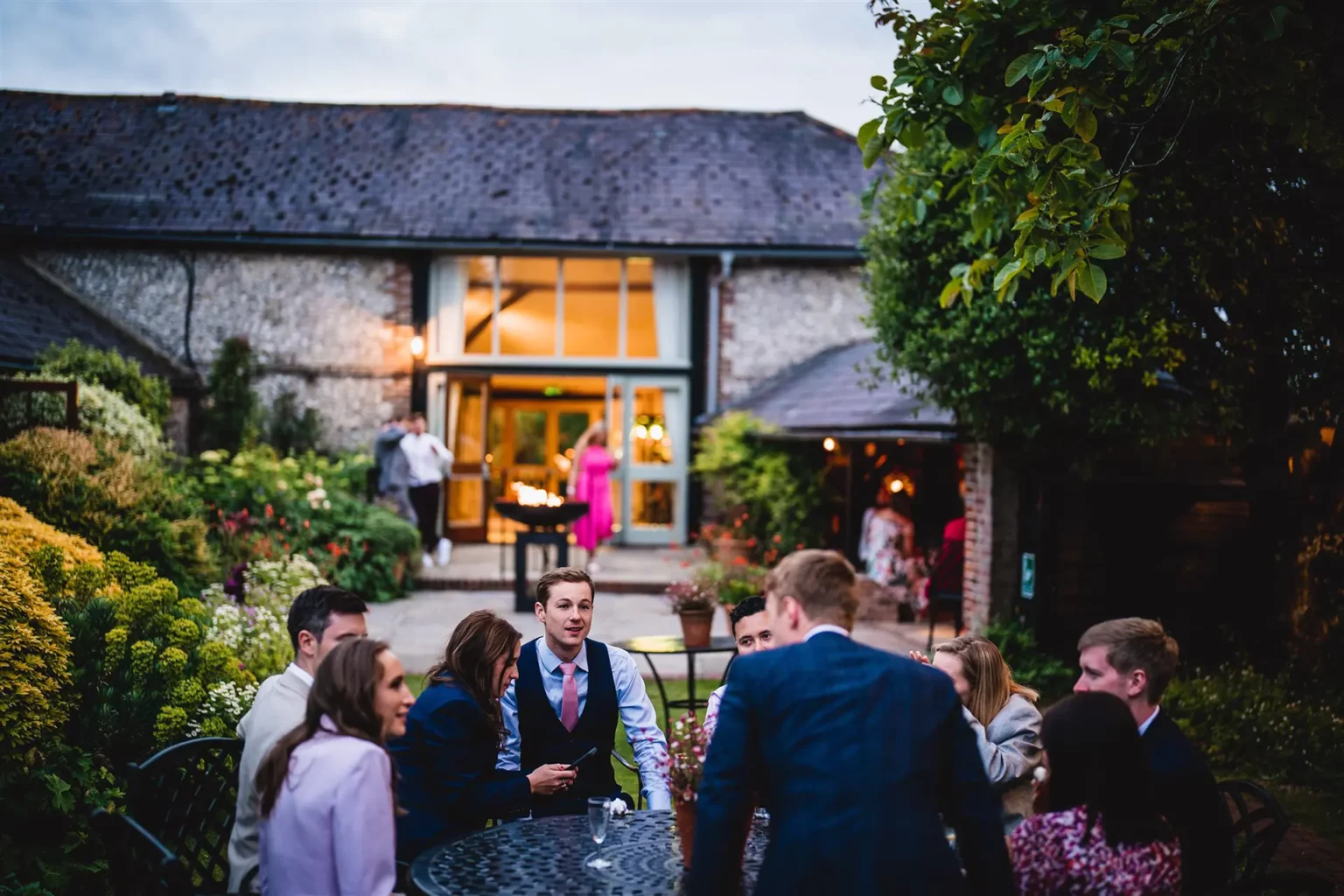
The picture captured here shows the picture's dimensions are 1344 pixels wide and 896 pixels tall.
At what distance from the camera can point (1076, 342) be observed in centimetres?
797

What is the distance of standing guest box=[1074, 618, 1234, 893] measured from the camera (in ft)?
9.92

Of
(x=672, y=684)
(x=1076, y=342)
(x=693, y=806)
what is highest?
(x=1076, y=342)

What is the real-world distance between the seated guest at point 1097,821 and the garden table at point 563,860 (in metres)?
0.75

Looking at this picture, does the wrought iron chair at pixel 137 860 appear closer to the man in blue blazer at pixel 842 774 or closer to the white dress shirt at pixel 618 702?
the man in blue blazer at pixel 842 774

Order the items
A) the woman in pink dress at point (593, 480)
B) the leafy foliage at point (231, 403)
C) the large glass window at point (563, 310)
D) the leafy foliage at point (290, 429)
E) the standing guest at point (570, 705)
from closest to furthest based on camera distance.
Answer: the standing guest at point (570, 705) < the woman in pink dress at point (593, 480) < the leafy foliage at point (231, 403) < the leafy foliage at point (290, 429) < the large glass window at point (563, 310)

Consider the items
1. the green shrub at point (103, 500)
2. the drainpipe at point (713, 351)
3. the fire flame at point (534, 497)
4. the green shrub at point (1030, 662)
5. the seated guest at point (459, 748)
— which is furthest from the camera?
the drainpipe at point (713, 351)

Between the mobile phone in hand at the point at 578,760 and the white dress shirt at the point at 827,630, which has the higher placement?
the white dress shirt at the point at 827,630

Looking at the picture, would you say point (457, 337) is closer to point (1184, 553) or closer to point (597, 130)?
point (597, 130)

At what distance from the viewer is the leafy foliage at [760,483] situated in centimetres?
1408

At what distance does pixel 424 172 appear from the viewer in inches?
691

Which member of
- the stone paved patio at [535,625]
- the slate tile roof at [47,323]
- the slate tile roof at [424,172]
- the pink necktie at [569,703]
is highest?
the slate tile roof at [424,172]

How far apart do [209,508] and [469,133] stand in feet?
29.8

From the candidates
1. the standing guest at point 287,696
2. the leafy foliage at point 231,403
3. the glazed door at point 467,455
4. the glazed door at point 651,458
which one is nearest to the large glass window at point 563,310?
the glazed door at point 651,458

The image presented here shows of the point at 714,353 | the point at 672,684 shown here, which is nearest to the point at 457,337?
the point at 714,353
